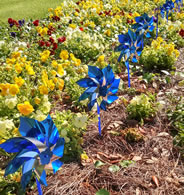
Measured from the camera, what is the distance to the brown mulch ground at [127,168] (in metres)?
1.83

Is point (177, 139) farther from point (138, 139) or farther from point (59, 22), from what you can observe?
point (59, 22)

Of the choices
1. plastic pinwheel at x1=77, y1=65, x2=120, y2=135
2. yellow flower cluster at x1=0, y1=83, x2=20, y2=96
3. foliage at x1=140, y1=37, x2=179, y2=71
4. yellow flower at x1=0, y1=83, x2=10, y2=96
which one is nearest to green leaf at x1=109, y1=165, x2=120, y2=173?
plastic pinwheel at x1=77, y1=65, x2=120, y2=135

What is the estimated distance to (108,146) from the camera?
226cm

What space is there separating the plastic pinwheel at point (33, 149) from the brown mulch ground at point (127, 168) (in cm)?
52

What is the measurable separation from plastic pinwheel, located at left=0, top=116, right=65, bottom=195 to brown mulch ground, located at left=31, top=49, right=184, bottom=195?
52 centimetres

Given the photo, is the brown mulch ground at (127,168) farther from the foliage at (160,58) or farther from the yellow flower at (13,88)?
the foliage at (160,58)

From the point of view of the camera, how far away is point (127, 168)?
6.46 ft

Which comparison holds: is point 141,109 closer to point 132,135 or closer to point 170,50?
point 132,135

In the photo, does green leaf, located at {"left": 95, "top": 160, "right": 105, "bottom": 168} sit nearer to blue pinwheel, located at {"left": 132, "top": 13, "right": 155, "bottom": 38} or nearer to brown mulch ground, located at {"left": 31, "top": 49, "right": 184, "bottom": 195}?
brown mulch ground, located at {"left": 31, "top": 49, "right": 184, "bottom": 195}

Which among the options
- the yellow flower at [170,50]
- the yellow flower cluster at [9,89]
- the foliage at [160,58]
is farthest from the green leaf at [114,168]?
the yellow flower at [170,50]

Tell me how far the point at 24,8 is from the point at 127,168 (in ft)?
23.3

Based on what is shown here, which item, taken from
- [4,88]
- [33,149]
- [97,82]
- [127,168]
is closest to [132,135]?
[127,168]

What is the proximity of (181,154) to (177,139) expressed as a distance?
15 centimetres

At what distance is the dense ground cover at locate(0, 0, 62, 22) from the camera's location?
6898mm
